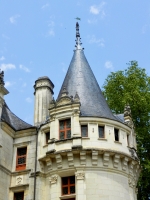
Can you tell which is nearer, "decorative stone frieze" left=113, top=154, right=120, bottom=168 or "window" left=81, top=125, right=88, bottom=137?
"decorative stone frieze" left=113, top=154, right=120, bottom=168

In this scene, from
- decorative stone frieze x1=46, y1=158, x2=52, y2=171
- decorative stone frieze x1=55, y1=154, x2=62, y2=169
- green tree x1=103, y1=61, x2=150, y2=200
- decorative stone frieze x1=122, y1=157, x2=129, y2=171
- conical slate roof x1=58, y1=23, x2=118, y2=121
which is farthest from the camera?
green tree x1=103, y1=61, x2=150, y2=200

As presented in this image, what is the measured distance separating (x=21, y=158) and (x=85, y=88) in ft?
19.7

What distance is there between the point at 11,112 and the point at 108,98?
33.1 feet

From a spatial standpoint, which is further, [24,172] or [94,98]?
[94,98]

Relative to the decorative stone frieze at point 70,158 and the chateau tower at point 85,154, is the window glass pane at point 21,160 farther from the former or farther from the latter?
the decorative stone frieze at point 70,158

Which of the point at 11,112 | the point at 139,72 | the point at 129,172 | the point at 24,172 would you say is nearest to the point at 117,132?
the point at 129,172

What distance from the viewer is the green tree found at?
26.1 meters

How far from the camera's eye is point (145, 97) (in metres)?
29.2

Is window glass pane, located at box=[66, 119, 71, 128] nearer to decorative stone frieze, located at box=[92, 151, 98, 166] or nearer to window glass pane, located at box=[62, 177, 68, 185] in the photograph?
decorative stone frieze, located at box=[92, 151, 98, 166]

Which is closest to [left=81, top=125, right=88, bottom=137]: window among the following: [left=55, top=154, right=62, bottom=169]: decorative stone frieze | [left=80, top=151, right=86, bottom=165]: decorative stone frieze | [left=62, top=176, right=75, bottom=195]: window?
[left=80, top=151, right=86, bottom=165]: decorative stone frieze

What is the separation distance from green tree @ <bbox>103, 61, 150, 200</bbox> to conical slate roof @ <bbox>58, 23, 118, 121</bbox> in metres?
5.57

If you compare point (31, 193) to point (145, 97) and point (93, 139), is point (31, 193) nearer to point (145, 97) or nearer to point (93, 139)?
point (93, 139)

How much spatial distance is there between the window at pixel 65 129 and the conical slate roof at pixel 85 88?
3.38 feet

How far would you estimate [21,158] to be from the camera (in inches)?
805
